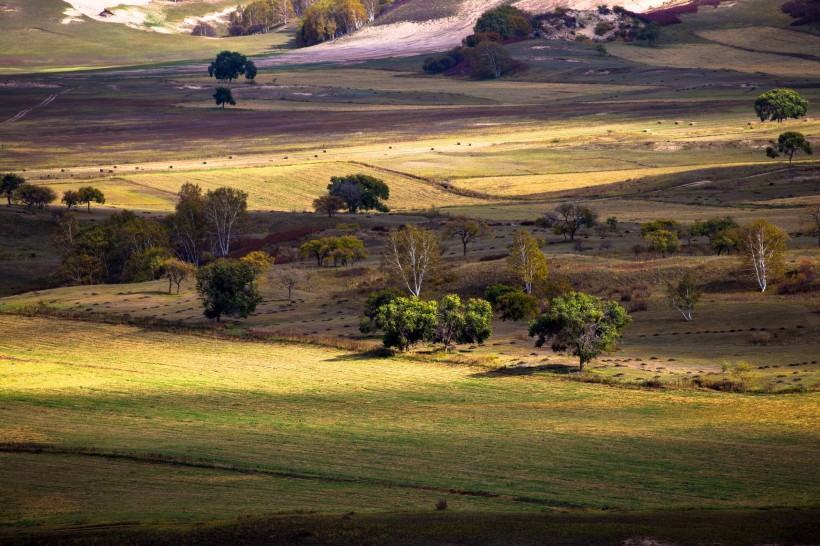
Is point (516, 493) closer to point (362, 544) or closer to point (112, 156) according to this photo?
point (362, 544)

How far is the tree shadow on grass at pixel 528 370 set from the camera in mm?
67688

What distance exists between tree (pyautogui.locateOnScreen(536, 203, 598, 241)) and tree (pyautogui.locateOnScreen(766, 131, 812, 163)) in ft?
152

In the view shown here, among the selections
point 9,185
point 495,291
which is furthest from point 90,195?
point 495,291

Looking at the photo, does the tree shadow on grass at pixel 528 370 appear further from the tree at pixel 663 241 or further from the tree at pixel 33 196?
the tree at pixel 33 196

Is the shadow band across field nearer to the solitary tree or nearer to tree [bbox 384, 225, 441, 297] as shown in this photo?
tree [bbox 384, 225, 441, 297]

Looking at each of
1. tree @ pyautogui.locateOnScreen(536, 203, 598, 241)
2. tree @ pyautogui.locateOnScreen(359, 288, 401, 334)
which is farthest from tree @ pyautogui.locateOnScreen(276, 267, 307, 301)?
tree @ pyautogui.locateOnScreen(536, 203, 598, 241)

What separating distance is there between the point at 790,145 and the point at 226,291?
3949 inches

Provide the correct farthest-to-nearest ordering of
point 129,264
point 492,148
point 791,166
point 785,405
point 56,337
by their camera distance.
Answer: point 492,148 < point 791,166 < point 129,264 < point 56,337 < point 785,405

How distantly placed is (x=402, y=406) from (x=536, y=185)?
9858 centimetres

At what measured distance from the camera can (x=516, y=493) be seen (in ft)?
133

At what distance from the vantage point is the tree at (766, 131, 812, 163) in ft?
514

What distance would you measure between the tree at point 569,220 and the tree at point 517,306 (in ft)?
95.9

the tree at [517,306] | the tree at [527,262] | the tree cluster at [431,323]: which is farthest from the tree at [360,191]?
the tree cluster at [431,323]

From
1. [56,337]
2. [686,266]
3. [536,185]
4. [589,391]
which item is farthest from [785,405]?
[536,185]
